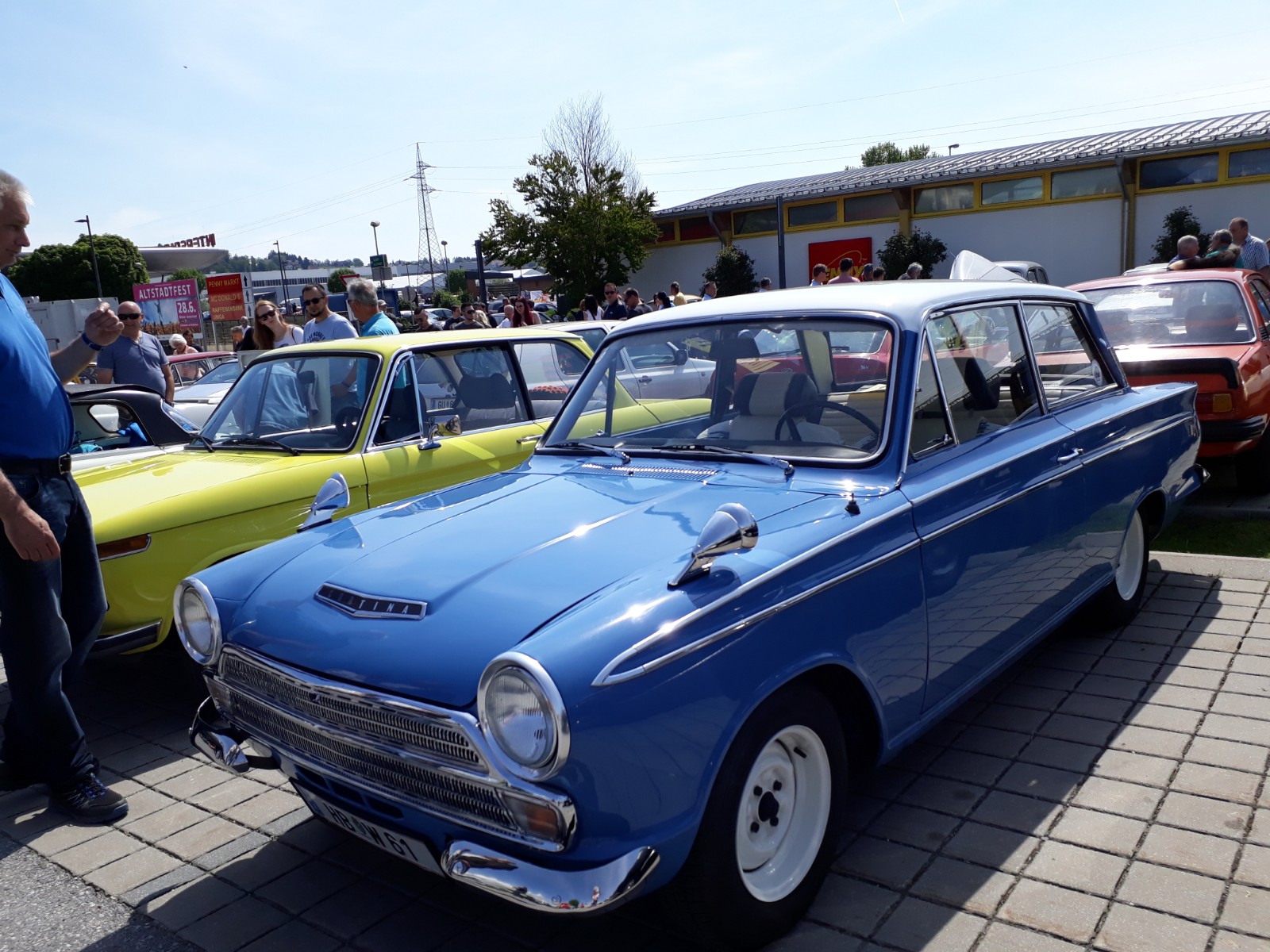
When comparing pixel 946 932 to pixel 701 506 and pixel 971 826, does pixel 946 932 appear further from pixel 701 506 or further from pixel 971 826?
pixel 701 506

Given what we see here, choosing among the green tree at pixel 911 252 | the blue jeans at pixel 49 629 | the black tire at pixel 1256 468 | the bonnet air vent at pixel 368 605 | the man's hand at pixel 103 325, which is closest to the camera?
the bonnet air vent at pixel 368 605

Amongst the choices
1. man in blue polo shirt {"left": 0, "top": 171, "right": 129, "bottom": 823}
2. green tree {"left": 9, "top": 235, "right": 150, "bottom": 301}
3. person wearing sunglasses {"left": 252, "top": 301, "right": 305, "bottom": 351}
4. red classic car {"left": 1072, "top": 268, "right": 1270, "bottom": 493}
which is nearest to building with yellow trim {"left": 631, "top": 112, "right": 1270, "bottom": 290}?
red classic car {"left": 1072, "top": 268, "right": 1270, "bottom": 493}

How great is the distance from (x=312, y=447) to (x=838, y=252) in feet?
94.3

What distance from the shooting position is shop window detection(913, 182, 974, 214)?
2897cm

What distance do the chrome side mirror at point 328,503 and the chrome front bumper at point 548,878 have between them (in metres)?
1.58

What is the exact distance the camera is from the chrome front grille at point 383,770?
221 centimetres

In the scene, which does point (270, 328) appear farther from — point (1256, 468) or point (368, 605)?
point (1256, 468)

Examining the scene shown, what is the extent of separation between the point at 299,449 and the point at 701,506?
2802 millimetres

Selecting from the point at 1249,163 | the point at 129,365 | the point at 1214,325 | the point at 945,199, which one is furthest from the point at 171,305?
the point at 1249,163

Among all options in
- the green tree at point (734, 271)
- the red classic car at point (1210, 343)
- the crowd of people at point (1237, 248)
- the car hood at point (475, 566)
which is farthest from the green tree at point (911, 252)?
the car hood at point (475, 566)

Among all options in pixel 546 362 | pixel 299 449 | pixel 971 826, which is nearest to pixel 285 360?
pixel 299 449

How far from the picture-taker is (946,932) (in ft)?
8.45

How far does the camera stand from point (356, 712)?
2430 mm

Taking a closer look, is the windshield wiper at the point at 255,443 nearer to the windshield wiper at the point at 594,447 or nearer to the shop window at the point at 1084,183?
the windshield wiper at the point at 594,447
